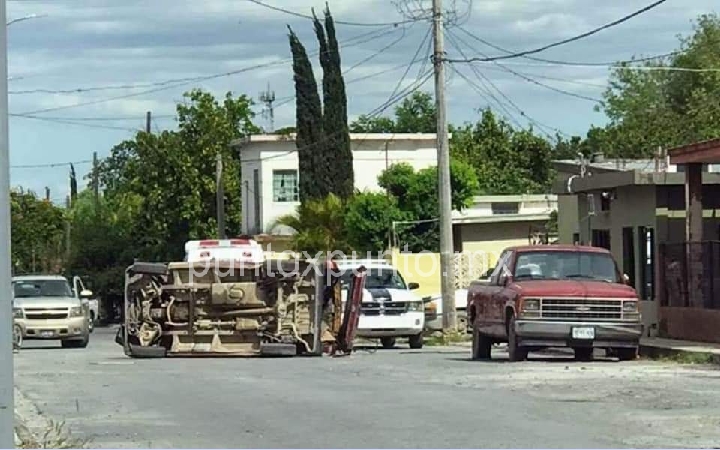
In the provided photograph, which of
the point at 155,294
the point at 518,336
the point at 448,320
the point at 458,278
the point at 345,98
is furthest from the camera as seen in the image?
the point at 345,98

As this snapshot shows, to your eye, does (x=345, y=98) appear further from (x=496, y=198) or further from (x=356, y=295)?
(x=356, y=295)

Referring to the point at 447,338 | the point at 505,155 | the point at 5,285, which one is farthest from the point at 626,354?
the point at 505,155

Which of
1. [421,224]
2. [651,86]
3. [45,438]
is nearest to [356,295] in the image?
[45,438]

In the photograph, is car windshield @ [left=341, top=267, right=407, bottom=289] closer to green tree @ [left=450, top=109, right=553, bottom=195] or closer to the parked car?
the parked car

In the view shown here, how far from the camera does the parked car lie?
117ft

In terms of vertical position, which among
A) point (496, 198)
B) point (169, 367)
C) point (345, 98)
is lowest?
point (169, 367)

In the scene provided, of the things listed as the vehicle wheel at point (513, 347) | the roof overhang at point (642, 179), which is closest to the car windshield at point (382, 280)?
the roof overhang at point (642, 179)

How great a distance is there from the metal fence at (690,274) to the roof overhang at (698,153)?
147cm

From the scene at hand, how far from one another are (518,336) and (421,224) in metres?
33.2

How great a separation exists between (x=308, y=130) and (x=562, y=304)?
125 ft

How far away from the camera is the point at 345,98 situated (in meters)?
61.3

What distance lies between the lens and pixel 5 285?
9164 mm

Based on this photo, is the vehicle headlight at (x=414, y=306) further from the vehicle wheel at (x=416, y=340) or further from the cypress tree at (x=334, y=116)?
the cypress tree at (x=334, y=116)

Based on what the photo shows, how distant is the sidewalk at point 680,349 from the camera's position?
23531 mm
